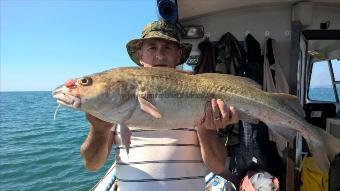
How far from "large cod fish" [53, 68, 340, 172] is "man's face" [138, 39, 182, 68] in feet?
1.33

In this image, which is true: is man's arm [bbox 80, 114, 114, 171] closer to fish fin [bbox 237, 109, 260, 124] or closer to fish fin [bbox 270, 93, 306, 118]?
fish fin [bbox 237, 109, 260, 124]

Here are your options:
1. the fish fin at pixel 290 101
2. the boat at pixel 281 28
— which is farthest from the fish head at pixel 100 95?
the boat at pixel 281 28

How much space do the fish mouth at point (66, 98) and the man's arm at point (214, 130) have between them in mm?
866

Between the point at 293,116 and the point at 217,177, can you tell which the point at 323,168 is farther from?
the point at 217,177

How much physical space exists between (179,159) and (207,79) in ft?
2.06

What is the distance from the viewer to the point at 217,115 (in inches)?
109

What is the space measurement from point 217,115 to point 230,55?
3555 millimetres

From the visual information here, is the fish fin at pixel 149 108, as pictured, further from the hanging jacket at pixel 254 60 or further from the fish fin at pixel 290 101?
the hanging jacket at pixel 254 60

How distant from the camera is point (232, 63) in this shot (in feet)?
20.3

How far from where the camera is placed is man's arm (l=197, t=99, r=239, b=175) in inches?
109

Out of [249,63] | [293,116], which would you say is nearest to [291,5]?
[249,63]

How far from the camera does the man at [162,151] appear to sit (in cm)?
292

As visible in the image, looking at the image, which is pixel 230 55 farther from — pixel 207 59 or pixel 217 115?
pixel 217 115

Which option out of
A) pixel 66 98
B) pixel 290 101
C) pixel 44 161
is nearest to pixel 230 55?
pixel 290 101
